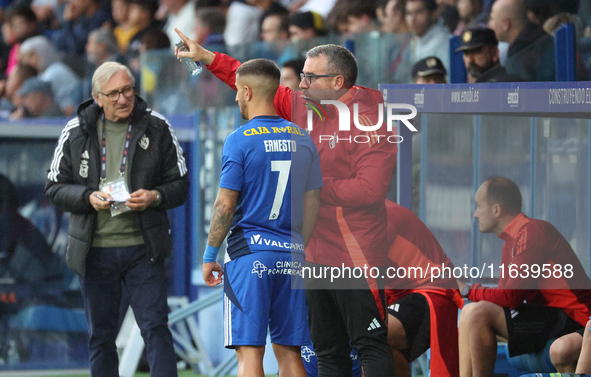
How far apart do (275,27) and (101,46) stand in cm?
267

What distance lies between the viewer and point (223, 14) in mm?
7859

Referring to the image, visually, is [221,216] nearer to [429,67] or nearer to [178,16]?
[429,67]

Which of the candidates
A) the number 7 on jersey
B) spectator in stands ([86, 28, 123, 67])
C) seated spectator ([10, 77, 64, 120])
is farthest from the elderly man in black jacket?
spectator in stands ([86, 28, 123, 67])

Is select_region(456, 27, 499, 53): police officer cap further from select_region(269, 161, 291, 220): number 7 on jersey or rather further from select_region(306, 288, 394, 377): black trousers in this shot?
select_region(306, 288, 394, 377): black trousers

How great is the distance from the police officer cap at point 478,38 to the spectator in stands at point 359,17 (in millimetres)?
2040

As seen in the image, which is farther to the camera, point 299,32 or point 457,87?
point 299,32

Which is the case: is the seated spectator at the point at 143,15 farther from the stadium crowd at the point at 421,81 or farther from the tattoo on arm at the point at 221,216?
the tattoo on arm at the point at 221,216

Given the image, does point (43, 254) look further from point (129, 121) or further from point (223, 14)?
point (223, 14)

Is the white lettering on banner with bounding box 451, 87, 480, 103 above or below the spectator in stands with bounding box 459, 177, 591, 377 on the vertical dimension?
above

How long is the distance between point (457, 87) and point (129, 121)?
1673 millimetres

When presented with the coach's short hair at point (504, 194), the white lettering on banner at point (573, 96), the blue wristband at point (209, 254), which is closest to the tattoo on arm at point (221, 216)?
the blue wristband at point (209, 254)

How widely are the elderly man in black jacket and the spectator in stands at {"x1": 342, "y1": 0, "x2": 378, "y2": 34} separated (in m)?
3.25

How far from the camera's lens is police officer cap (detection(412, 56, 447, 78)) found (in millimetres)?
5105

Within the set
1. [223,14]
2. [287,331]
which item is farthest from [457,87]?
[223,14]
